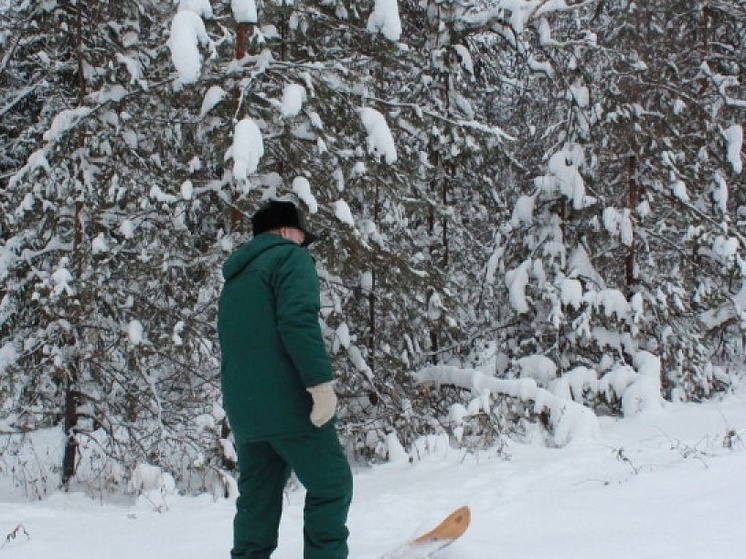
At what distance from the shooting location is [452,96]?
10.7m

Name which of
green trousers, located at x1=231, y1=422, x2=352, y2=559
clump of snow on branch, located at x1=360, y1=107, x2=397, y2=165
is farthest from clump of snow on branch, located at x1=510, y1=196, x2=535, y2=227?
green trousers, located at x1=231, y1=422, x2=352, y2=559

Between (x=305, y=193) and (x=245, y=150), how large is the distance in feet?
3.43

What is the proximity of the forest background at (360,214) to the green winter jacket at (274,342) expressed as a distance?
251 cm

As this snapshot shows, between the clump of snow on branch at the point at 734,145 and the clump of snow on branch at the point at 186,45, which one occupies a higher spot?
the clump of snow on branch at the point at 186,45

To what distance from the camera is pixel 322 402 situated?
3307 millimetres

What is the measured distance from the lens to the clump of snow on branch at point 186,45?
5332 millimetres

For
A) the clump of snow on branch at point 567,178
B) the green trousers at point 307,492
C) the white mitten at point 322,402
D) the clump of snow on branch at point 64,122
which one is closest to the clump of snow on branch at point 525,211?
the clump of snow on branch at point 567,178

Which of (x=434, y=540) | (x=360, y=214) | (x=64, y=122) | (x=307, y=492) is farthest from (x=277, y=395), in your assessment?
(x=360, y=214)

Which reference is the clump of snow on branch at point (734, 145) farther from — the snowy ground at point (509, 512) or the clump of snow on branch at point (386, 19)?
the clump of snow on branch at point (386, 19)

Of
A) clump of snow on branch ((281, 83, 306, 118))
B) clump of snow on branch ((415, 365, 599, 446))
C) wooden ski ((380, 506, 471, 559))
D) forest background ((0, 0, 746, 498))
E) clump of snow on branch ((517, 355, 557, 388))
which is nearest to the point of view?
wooden ski ((380, 506, 471, 559))

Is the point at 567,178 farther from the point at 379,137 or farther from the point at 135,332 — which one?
the point at 135,332

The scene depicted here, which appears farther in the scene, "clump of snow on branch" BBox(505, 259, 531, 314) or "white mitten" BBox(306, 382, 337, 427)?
"clump of snow on branch" BBox(505, 259, 531, 314)

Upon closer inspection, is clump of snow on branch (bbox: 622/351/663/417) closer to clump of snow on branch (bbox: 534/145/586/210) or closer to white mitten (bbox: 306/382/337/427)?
clump of snow on branch (bbox: 534/145/586/210)

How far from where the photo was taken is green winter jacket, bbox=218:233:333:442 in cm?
333
